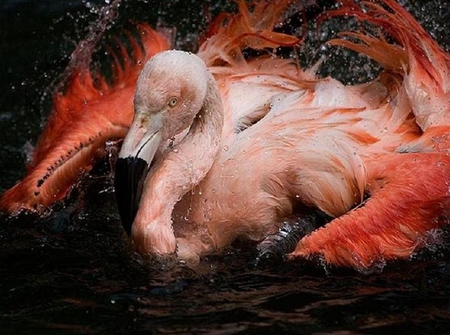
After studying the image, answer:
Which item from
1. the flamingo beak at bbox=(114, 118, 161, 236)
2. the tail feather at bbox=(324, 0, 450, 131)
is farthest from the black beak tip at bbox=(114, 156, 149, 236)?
the tail feather at bbox=(324, 0, 450, 131)

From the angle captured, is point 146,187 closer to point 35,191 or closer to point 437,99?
point 35,191

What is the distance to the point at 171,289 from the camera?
5.22m

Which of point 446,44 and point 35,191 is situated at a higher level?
point 35,191

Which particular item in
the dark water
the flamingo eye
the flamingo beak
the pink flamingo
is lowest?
the dark water

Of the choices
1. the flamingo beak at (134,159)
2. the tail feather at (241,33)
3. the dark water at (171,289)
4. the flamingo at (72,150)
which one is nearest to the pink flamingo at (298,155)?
the flamingo beak at (134,159)

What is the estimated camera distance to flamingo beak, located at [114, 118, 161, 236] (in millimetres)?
5031

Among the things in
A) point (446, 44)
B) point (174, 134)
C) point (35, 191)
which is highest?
point (174, 134)

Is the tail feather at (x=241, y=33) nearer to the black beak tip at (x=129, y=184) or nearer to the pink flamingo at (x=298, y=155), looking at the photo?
the pink flamingo at (x=298, y=155)

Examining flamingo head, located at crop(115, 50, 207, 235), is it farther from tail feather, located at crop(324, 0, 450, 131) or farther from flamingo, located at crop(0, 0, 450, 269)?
tail feather, located at crop(324, 0, 450, 131)

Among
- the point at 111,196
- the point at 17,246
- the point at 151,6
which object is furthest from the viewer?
the point at 151,6

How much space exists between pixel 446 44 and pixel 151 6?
2.82 metres

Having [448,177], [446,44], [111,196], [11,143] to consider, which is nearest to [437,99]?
[448,177]

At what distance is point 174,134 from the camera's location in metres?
5.35

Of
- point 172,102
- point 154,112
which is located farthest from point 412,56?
point 154,112
